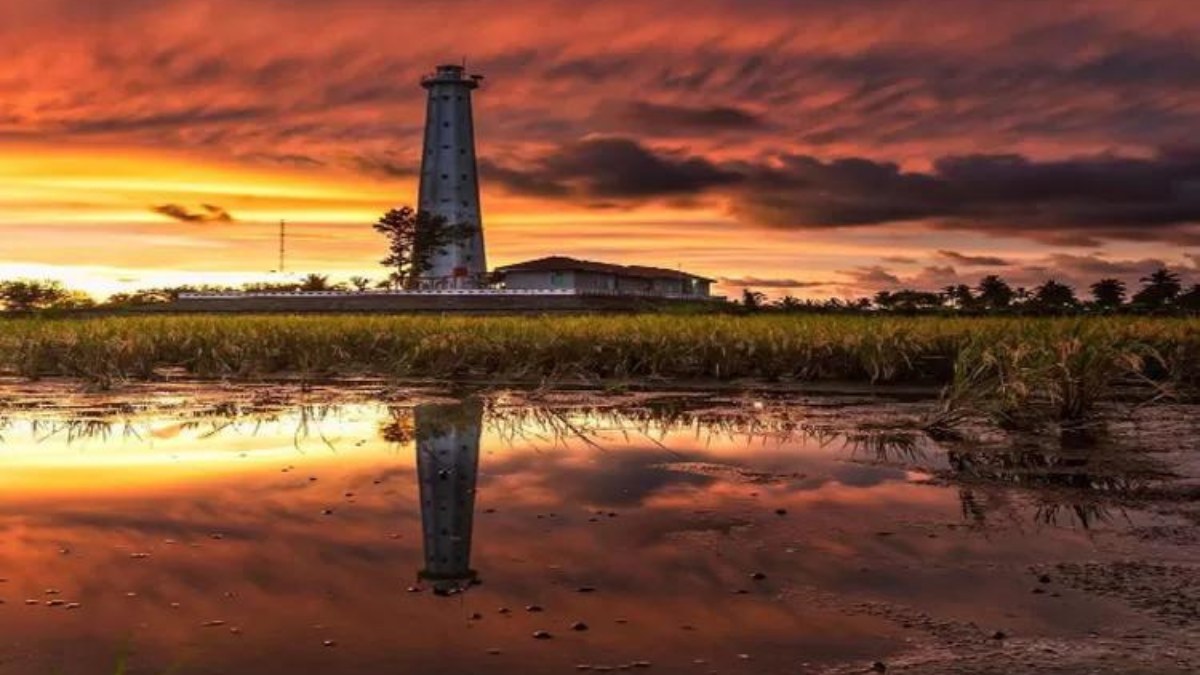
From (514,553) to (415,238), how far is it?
68.7 metres

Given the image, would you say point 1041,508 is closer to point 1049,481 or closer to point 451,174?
point 1049,481

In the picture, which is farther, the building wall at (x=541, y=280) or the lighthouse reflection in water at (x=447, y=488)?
the building wall at (x=541, y=280)

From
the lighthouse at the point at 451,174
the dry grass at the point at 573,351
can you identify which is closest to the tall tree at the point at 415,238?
the lighthouse at the point at 451,174

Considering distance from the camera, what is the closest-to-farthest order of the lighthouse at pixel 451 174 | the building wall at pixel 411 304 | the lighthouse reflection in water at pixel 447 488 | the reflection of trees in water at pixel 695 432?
the lighthouse reflection in water at pixel 447 488 → the reflection of trees in water at pixel 695 432 → the building wall at pixel 411 304 → the lighthouse at pixel 451 174

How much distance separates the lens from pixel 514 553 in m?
5.82

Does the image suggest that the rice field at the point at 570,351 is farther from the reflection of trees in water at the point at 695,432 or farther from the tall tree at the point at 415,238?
the tall tree at the point at 415,238

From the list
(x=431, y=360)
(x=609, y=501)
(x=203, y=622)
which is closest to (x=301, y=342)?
(x=431, y=360)

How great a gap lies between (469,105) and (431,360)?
189 ft

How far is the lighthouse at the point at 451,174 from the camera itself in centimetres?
7394

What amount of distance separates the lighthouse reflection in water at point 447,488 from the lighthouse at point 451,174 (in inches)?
2432

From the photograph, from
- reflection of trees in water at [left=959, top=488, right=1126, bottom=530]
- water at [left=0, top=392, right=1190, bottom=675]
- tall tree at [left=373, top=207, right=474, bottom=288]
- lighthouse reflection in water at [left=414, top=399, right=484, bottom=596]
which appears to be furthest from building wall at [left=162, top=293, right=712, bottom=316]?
reflection of trees in water at [left=959, top=488, right=1126, bottom=530]

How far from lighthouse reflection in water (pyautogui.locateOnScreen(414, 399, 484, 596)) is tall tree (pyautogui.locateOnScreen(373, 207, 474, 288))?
6033cm

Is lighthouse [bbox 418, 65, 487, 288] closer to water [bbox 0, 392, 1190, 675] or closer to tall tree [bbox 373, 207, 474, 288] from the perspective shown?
tall tree [bbox 373, 207, 474, 288]

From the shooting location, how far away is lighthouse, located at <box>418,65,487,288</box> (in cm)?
7394
